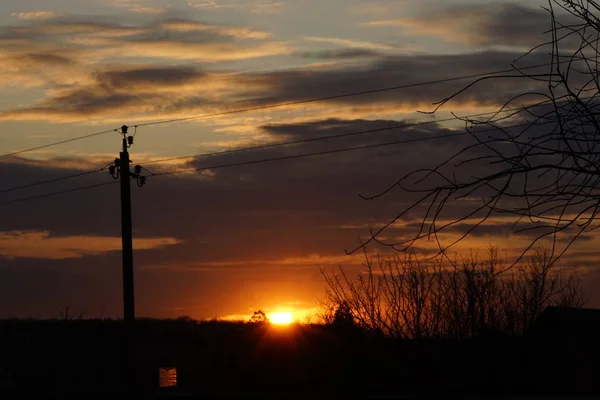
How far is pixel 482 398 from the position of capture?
4.21 metres

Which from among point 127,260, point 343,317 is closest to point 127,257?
point 127,260

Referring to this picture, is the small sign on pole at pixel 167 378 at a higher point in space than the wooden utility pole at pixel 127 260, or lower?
lower

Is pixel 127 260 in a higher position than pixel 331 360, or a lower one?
higher

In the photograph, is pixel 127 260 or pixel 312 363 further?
pixel 312 363

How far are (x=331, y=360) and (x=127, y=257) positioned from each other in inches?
293

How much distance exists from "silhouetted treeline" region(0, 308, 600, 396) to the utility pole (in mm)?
635

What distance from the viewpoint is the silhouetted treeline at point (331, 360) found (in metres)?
23.5

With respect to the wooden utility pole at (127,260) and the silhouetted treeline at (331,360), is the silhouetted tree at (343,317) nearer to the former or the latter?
A: the silhouetted treeline at (331,360)

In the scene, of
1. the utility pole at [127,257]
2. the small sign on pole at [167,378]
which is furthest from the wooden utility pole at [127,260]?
the small sign on pole at [167,378]

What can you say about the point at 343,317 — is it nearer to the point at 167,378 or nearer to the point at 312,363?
the point at 312,363

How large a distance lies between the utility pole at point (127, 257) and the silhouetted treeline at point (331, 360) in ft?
2.08

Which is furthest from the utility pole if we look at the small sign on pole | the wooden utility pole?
the small sign on pole

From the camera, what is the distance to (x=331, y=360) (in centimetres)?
2875

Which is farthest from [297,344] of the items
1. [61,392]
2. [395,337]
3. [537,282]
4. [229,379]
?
[61,392]
